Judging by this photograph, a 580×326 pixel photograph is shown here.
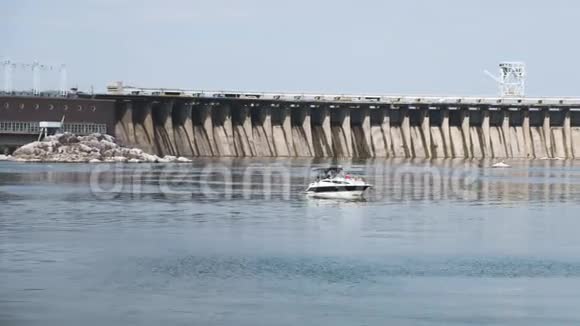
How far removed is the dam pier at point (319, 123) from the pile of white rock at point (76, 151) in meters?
3.03

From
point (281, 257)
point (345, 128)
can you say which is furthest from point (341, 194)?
point (345, 128)

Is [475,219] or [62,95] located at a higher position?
[62,95]

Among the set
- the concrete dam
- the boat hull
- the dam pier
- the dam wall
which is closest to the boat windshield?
the boat hull

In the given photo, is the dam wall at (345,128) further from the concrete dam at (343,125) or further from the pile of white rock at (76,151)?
the pile of white rock at (76,151)

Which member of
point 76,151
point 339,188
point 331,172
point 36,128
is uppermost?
point 36,128

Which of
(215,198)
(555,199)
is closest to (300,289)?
(215,198)

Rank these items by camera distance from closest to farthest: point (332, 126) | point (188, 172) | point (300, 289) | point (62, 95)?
point (300, 289) < point (188, 172) < point (62, 95) < point (332, 126)

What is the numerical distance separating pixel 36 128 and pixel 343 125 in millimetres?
49542

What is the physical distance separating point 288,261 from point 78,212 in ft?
81.2

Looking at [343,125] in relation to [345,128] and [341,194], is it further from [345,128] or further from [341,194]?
[341,194]

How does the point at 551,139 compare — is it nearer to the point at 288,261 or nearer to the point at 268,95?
the point at 268,95

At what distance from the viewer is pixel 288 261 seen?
159 feet

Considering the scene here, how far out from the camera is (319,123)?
586ft

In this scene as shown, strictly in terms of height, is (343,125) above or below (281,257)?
above
